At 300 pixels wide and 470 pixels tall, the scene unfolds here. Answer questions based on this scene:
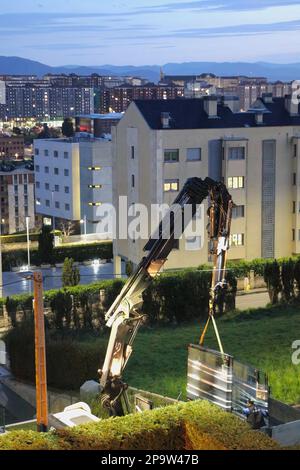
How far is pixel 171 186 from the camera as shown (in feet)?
79.3

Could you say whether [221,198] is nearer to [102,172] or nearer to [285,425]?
[285,425]

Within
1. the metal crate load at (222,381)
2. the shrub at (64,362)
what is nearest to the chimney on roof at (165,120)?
the shrub at (64,362)

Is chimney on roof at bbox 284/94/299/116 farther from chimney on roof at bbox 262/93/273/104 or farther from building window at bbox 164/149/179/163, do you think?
building window at bbox 164/149/179/163

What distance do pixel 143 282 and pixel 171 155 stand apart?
15.0 meters

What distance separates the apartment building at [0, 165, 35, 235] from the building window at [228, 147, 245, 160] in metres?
20.9

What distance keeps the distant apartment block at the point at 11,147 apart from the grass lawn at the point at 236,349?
5315 centimetres

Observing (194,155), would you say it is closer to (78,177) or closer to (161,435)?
(78,177)

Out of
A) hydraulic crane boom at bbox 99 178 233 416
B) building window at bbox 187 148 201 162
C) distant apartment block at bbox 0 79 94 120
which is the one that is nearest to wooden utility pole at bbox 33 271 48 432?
hydraulic crane boom at bbox 99 178 233 416

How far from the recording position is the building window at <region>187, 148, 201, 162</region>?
2409 centimetres

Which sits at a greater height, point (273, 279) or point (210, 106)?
point (210, 106)

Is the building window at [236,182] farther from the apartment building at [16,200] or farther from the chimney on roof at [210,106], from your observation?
the apartment building at [16,200]

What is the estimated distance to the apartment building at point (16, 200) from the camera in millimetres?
43469

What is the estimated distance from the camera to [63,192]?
133 feet

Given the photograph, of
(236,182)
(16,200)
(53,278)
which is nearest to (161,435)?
(236,182)
